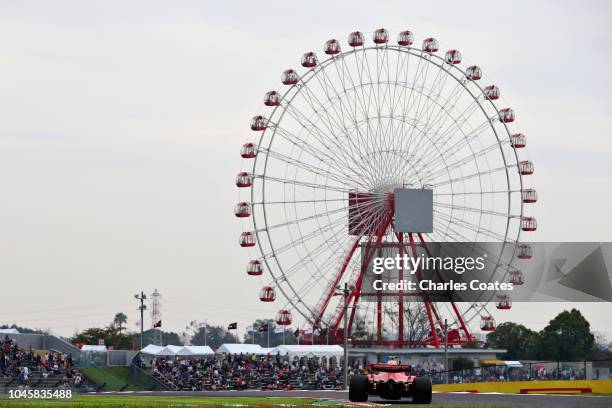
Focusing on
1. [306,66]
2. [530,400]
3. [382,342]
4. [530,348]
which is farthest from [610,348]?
[530,400]

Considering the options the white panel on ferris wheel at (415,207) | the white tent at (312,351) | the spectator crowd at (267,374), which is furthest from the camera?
the white tent at (312,351)

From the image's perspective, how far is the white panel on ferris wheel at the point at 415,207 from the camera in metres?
86.1

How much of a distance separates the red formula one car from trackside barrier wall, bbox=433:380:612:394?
758 inches

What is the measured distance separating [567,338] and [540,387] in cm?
7049

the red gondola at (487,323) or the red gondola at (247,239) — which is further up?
the red gondola at (247,239)

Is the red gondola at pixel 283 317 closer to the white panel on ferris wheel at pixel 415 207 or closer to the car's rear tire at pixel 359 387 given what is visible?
the white panel on ferris wheel at pixel 415 207

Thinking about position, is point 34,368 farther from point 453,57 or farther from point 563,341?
point 563,341

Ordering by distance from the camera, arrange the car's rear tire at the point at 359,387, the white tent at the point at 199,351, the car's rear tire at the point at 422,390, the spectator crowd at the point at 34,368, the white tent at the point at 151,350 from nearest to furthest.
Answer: the car's rear tire at the point at 422,390 < the car's rear tire at the point at 359,387 < the spectator crowd at the point at 34,368 < the white tent at the point at 151,350 < the white tent at the point at 199,351

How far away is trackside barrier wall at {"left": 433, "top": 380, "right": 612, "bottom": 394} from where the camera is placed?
63.7m

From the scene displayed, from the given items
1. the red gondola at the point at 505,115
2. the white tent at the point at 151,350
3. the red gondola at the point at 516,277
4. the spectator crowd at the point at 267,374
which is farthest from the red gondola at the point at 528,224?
the white tent at the point at 151,350

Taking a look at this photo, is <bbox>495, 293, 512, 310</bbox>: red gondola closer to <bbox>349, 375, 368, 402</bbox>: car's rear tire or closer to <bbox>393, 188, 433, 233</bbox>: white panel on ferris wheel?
<bbox>393, 188, 433, 233</bbox>: white panel on ferris wheel

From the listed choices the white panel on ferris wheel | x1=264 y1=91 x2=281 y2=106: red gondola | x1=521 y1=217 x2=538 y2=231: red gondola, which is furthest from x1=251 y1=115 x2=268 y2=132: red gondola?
x1=521 y1=217 x2=538 y2=231: red gondola

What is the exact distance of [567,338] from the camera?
135 metres

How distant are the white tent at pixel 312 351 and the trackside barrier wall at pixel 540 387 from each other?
20.7 m
